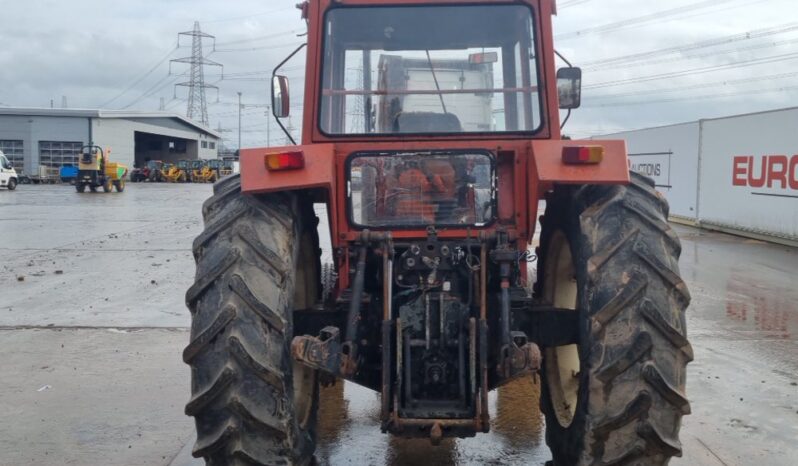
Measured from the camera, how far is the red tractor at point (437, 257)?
330 centimetres

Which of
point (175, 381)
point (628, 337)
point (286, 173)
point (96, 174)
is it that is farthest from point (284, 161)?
point (96, 174)

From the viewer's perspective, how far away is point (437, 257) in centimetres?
385

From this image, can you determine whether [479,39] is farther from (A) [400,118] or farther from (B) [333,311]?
(B) [333,311]

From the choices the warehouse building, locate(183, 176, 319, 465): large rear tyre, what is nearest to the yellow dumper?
the warehouse building

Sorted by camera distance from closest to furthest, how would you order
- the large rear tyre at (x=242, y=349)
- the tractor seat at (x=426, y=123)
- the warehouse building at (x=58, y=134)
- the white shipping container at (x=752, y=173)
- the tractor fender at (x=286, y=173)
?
the large rear tyre at (x=242, y=349) → the tractor fender at (x=286, y=173) → the tractor seat at (x=426, y=123) → the white shipping container at (x=752, y=173) → the warehouse building at (x=58, y=134)

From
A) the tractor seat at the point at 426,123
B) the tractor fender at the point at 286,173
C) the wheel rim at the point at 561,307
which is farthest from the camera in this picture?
the wheel rim at the point at 561,307

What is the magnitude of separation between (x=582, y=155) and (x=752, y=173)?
47.0 feet

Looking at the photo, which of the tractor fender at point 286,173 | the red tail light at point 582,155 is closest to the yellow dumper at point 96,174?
the tractor fender at point 286,173

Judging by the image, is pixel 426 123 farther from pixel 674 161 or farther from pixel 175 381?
pixel 674 161

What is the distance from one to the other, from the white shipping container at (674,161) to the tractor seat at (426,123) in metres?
15.1

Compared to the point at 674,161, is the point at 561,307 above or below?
below

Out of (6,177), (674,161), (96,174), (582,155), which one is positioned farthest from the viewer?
(6,177)

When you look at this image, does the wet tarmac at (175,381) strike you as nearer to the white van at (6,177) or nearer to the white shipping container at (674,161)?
the white shipping container at (674,161)

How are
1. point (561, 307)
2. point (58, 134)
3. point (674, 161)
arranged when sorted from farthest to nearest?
point (58, 134), point (674, 161), point (561, 307)
